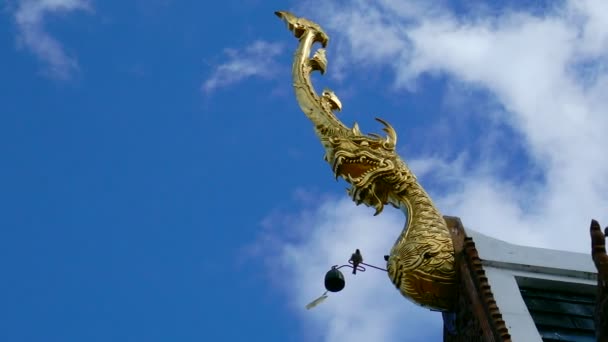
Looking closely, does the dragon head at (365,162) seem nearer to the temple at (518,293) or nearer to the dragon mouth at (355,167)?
the dragon mouth at (355,167)

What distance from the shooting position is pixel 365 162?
1106 centimetres

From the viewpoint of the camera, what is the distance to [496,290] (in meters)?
9.48

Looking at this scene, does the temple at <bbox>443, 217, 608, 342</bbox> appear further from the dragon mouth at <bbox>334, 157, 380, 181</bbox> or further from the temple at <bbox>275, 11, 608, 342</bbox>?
the dragon mouth at <bbox>334, 157, 380, 181</bbox>

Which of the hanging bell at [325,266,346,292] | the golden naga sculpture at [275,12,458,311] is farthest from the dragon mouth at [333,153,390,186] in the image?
the hanging bell at [325,266,346,292]

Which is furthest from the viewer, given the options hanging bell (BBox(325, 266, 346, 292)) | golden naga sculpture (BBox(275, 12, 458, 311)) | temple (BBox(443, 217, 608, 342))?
hanging bell (BBox(325, 266, 346, 292))

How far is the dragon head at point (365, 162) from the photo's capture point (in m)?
10.9

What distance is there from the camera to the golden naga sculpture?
9.90m

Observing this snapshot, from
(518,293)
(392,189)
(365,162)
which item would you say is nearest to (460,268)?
(518,293)

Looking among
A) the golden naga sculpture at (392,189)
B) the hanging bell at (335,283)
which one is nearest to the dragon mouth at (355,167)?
the golden naga sculpture at (392,189)

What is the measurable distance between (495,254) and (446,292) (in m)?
0.53

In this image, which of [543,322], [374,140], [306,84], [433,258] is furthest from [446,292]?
[306,84]

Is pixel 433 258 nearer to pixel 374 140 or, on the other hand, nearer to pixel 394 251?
pixel 394 251

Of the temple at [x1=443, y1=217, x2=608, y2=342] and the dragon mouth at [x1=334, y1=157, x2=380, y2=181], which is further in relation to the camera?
the dragon mouth at [x1=334, y1=157, x2=380, y2=181]

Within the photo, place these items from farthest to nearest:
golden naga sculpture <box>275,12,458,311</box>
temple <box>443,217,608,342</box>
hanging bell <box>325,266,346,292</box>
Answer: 1. hanging bell <box>325,266,346,292</box>
2. golden naga sculpture <box>275,12,458,311</box>
3. temple <box>443,217,608,342</box>
